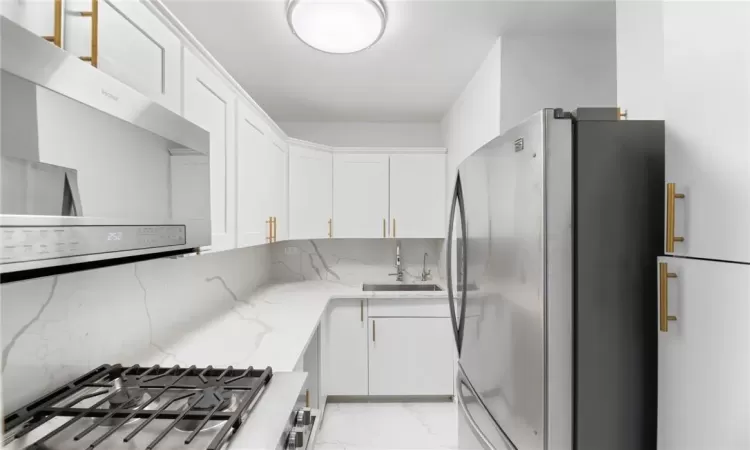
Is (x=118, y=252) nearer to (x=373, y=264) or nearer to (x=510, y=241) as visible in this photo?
(x=510, y=241)

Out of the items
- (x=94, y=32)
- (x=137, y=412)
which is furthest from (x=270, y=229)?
(x=94, y=32)

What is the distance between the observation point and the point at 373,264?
3.84 metres

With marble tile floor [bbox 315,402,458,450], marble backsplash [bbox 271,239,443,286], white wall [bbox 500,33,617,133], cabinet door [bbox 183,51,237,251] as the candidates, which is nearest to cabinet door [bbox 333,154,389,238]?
marble backsplash [bbox 271,239,443,286]

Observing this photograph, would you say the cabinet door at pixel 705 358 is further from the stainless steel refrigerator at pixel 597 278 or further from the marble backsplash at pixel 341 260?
the marble backsplash at pixel 341 260

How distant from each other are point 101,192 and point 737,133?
128 cm

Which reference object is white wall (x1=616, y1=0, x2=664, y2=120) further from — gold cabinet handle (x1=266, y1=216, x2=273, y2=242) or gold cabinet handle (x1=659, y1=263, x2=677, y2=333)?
gold cabinet handle (x1=266, y1=216, x2=273, y2=242)

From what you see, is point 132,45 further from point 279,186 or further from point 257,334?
point 279,186

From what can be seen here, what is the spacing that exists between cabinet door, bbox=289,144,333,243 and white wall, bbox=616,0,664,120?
2.37m

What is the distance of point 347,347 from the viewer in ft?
10.2

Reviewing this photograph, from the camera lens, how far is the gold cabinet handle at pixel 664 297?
0.93 metres

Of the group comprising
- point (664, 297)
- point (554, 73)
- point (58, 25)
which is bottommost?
point (664, 297)

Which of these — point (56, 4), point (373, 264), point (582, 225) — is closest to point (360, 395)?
point (373, 264)

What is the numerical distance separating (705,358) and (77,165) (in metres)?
1.33

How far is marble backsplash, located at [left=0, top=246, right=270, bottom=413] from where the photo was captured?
3.36 feet
